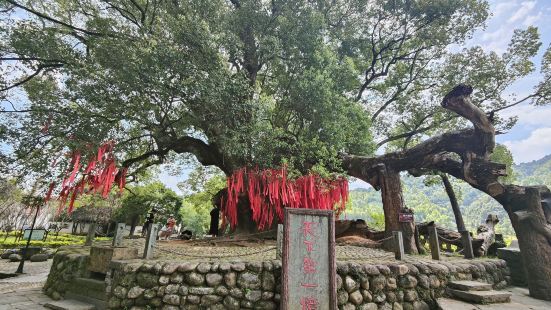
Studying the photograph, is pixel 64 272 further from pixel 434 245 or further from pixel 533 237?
pixel 533 237

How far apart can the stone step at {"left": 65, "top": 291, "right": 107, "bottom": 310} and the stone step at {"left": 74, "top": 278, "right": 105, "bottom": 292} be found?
0.19 metres

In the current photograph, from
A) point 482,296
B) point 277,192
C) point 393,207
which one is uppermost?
point 277,192

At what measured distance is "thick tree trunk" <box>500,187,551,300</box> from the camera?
19.0 feet

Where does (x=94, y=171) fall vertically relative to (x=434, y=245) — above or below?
above

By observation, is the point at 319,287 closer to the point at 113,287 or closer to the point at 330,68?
the point at 113,287

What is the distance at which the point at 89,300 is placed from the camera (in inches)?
222

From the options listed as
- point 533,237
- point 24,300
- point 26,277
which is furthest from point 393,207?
point 26,277

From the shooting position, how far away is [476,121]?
6793 millimetres

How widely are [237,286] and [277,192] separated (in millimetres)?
4169

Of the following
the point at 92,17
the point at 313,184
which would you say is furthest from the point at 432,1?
the point at 92,17

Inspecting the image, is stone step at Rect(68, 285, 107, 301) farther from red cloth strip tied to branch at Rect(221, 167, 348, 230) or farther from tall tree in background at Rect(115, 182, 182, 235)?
tall tree in background at Rect(115, 182, 182, 235)

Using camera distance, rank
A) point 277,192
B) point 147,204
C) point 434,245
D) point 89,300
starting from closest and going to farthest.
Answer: point 89,300, point 434,245, point 277,192, point 147,204

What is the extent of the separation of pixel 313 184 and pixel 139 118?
5.77 metres

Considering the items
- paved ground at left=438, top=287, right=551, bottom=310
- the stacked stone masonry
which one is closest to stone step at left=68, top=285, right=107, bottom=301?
the stacked stone masonry
